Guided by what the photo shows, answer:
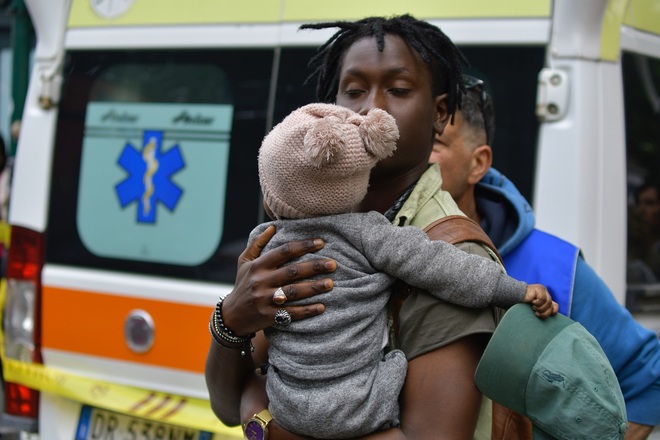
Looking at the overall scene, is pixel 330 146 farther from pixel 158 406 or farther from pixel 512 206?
pixel 158 406

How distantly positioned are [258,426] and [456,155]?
3.52ft

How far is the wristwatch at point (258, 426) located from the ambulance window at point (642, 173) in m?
1.47

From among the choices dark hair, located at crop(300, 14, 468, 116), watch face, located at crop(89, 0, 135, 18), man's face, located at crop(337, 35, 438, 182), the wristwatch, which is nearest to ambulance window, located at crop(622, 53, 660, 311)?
dark hair, located at crop(300, 14, 468, 116)

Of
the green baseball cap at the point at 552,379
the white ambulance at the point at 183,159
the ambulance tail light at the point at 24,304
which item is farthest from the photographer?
the ambulance tail light at the point at 24,304

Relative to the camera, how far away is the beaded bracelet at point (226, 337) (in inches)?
66.9

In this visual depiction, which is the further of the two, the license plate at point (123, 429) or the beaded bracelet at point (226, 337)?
the license plate at point (123, 429)

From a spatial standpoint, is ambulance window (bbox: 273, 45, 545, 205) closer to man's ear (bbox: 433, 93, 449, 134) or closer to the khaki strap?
man's ear (bbox: 433, 93, 449, 134)

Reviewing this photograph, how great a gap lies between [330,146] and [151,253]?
1.91 m

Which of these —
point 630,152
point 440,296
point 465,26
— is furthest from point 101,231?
point 440,296

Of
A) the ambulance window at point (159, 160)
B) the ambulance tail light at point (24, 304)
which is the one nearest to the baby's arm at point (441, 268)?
the ambulance window at point (159, 160)

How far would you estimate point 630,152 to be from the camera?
2.73 metres

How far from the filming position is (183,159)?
10.3 feet

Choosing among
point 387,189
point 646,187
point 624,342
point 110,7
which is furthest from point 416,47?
point 110,7

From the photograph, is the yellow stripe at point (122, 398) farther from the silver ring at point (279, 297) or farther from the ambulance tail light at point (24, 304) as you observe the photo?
the silver ring at point (279, 297)
